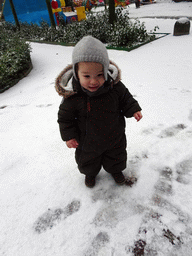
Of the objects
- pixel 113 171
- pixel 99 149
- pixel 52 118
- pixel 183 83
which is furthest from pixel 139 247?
pixel 183 83

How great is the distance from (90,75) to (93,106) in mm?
218

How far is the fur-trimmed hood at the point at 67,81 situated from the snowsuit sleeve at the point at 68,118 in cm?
6

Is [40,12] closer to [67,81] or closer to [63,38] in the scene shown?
[63,38]

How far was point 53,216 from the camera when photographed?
1.29 metres

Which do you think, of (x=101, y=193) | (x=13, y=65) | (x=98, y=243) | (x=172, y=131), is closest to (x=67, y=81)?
(x=101, y=193)

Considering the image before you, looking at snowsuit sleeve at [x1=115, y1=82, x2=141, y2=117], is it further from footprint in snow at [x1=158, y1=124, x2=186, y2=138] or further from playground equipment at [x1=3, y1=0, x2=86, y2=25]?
playground equipment at [x1=3, y1=0, x2=86, y2=25]

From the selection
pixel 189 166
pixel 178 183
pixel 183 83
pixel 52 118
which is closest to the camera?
pixel 178 183

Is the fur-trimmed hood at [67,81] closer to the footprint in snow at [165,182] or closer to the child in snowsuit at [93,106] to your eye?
the child in snowsuit at [93,106]

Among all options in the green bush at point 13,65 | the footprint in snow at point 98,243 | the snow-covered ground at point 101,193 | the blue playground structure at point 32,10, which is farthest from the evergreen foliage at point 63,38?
the footprint in snow at point 98,243

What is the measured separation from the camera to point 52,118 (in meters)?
2.61

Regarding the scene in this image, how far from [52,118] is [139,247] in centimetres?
206

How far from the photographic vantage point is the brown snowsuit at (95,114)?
1.08 meters

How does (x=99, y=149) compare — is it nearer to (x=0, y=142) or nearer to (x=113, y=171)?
(x=113, y=171)

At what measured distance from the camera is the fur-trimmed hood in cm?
104
